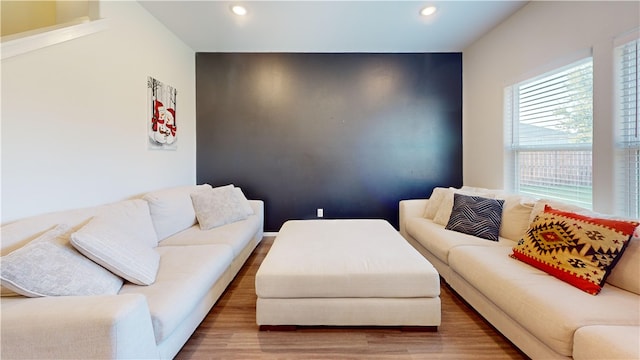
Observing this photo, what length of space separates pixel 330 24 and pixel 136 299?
3.19 meters

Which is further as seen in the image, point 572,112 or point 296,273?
point 572,112

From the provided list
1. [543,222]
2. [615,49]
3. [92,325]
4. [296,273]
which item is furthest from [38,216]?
[615,49]

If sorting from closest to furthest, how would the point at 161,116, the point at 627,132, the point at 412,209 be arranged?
the point at 627,132 < the point at 161,116 < the point at 412,209

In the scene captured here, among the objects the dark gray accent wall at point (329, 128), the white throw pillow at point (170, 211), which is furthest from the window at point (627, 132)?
the white throw pillow at point (170, 211)

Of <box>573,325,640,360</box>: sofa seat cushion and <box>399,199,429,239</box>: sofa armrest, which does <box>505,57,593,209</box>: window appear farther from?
<box>573,325,640,360</box>: sofa seat cushion

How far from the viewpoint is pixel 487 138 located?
346 cm

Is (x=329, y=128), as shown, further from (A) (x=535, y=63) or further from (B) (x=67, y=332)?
(B) (x=67, y=332)

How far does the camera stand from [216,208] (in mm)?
2934

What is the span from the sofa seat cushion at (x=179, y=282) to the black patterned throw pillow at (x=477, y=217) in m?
2.18

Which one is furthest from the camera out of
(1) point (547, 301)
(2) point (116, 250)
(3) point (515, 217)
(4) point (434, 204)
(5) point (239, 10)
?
(4) point (434, 204)

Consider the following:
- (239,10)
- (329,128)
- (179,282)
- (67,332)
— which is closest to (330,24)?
(239,10)

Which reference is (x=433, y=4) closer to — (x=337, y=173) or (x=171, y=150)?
(x=337, y=173)

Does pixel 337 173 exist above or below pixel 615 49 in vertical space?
below

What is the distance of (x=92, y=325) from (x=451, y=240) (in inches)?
96.1
